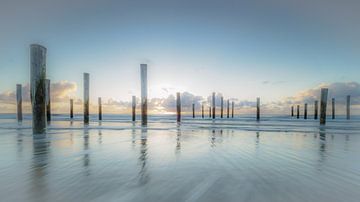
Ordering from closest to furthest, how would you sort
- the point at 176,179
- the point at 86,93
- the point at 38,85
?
the point at 176,179 → the point at 38,85 → the point at 86,93

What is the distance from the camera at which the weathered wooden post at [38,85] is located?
8.18 meters

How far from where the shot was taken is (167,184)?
2.57m

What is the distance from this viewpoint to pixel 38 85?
8289 mm

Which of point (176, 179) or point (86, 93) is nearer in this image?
point (176, 179)

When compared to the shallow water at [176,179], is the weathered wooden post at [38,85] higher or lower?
higher

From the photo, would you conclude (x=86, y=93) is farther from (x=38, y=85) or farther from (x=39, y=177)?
(x=39, y=177)

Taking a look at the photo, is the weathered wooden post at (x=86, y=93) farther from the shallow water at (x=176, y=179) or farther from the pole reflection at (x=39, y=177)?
the pole reflection at (x=39, y=177)

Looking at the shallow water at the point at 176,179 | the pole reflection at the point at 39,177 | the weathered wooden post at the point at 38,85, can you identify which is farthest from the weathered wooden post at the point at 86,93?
the pole reflection at the point at 39,177

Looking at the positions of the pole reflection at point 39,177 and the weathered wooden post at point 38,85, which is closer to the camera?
the pole reflection at point 39,177

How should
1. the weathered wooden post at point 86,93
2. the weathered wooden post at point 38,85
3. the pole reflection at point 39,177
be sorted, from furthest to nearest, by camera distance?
the weathered wooden post at point 86,93 < the weathered wooden post at point 38,85 < the pole reflection at point 39,177

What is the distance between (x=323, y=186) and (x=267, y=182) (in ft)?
2.13

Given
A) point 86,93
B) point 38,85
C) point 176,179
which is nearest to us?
point 176,179

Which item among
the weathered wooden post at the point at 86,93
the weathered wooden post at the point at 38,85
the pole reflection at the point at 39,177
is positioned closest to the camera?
the pole reflection at the point at 39,177

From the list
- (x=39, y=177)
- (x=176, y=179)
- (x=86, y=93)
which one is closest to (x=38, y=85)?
(x=39, y=177)
